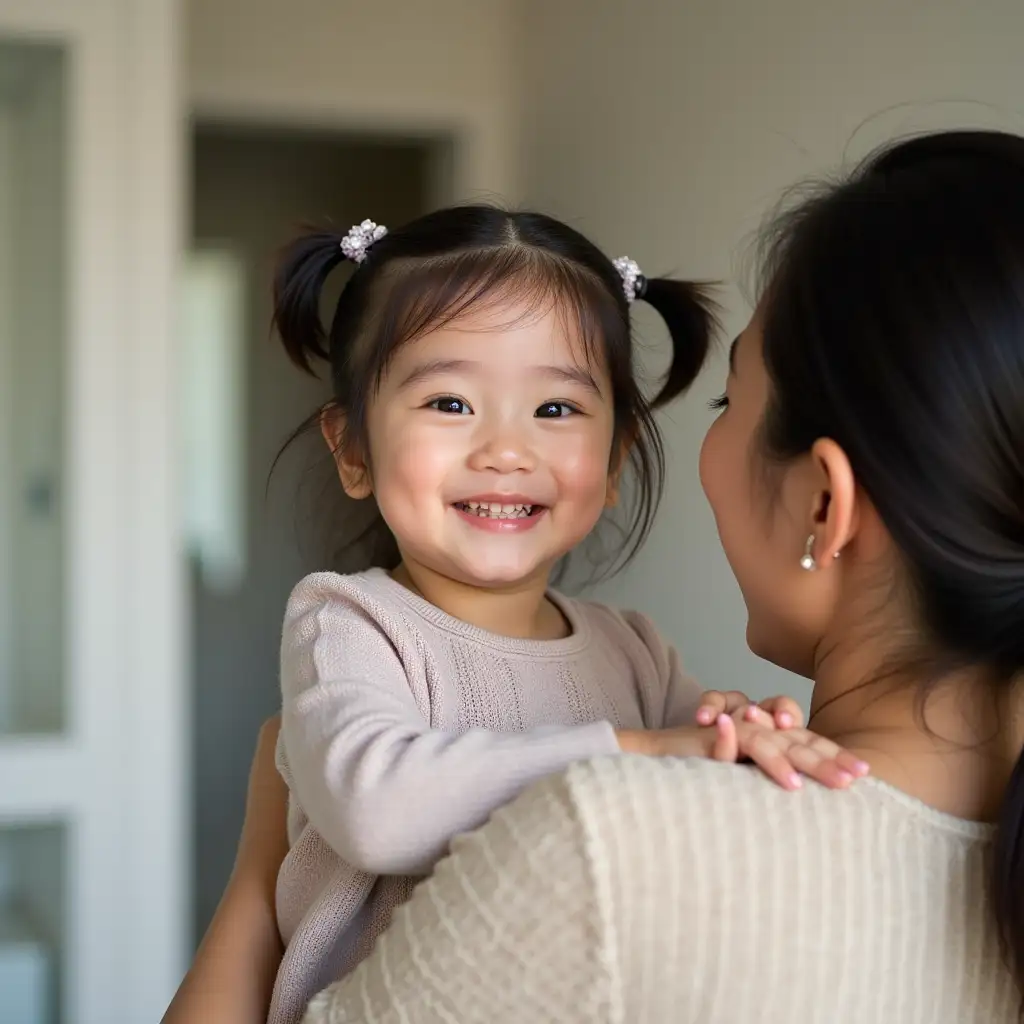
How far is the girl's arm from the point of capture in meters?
1.08

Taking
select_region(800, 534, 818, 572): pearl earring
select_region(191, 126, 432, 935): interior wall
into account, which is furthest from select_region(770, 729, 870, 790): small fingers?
select_region(191, 126, 432, 935): interior wall

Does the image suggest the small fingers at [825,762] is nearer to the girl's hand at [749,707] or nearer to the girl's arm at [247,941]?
the girl's hand at [749,707]

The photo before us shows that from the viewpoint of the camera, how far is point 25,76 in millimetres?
2389

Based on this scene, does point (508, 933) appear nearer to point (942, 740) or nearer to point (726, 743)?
point (726, 743)

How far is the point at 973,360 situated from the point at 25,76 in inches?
83.5

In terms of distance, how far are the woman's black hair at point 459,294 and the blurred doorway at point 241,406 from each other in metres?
3.31

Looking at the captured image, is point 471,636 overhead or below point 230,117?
below

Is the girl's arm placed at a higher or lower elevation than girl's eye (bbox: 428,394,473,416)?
lower

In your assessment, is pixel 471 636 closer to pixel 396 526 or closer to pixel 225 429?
pixel 396 526

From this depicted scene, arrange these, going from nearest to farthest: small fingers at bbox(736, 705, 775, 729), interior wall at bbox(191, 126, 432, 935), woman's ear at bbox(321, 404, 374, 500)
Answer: small fingers at bbox(736, 705, 775, 729) < woman's ear at bbox(321, 404, 374, 500) < interior wall at bbox(191, 126, 432, 935)

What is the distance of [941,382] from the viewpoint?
0.76 m

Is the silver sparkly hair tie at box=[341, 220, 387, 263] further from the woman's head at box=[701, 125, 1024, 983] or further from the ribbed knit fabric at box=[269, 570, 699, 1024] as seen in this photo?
the woman's head at box=[701, 125, 1024, 983]

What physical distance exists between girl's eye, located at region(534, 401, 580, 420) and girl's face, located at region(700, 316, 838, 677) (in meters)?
0.26

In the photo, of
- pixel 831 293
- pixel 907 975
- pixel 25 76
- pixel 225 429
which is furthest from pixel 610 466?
pixel 225 429
